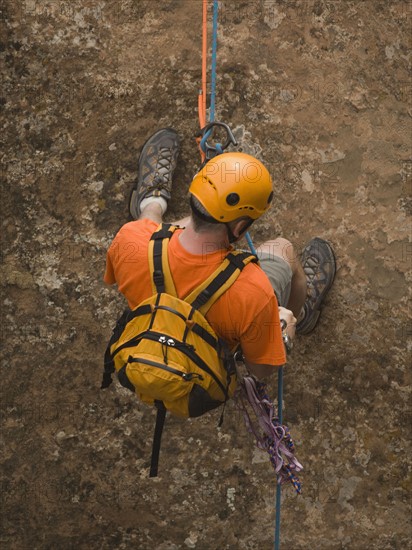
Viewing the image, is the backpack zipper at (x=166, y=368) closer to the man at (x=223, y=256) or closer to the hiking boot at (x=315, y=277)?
the man at (x=223, y=256)

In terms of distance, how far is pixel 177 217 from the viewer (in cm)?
457

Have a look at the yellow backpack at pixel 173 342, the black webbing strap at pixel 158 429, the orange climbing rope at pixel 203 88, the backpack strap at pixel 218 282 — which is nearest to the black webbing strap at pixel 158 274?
the yellow backpack at pixel 173 342

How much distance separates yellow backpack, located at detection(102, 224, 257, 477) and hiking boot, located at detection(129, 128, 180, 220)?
1.21 m

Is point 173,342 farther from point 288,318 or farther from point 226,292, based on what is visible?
point 288,318

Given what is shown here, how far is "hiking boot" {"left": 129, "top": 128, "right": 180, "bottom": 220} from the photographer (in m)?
4.41

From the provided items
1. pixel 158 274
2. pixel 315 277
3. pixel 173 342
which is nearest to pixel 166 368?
pixel 173 342

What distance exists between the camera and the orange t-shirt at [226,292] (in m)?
3.09

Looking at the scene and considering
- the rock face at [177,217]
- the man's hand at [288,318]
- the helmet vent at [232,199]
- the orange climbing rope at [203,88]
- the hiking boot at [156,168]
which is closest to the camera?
the helmet vent at [232,199]

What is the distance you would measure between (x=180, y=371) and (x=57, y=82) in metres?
2.33

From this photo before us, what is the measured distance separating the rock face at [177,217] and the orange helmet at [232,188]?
1.45 metres

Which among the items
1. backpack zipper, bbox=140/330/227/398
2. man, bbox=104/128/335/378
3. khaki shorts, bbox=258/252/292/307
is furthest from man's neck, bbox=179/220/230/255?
khaki shorts, bbox=258/252/292/307

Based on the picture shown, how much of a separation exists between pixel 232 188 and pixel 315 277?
1.54m

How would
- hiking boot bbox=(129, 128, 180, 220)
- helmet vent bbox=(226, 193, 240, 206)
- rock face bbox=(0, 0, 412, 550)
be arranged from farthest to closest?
rock face bbox=(0, 0, 412, 550), hiking boot bbox=(129, 128, 180, 220), helmet vent bbox=(226, 193, 240, 206)

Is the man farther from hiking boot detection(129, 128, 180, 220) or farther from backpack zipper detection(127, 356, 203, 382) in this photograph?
hiking boot detection(129, 128, 180, 220)
